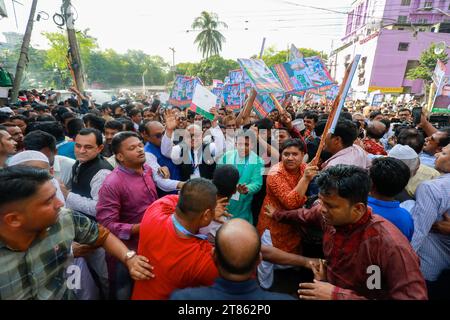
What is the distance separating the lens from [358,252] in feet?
5.04

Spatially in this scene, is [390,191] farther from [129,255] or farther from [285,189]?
[129,255]

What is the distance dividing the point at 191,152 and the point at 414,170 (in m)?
2.83

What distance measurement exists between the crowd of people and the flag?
2.03 m

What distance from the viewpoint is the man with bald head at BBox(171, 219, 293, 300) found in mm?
1208

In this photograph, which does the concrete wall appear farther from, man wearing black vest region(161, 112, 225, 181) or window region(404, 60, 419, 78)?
man wearing black vest region(161, 112, 225, 181)

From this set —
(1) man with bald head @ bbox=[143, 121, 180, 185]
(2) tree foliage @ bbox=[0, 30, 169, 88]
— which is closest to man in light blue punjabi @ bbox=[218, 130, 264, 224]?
(1) man with bald head @ bbox=[143, 121, 180, 185]

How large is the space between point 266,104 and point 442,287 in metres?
4.00

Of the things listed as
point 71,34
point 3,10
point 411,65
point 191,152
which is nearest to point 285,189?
point 191,152

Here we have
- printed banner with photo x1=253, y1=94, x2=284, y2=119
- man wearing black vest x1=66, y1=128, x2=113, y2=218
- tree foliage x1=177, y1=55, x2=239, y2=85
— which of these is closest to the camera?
man wearing black vest x1=66, y1=128, x2=113, y2=218

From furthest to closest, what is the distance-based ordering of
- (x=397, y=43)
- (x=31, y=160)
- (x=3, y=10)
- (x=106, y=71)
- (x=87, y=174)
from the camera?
(x=106, y=71), (x=397, y=43), (x=3, y=10), (x=87, y=174), (x=31, y=160)

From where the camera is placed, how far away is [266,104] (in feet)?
17.6

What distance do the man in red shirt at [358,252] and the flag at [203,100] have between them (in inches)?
151

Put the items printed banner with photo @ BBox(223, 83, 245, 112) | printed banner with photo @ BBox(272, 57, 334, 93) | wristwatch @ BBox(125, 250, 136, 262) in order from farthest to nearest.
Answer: printed banner with photo @ BBox(223, 83, 245, 112) → printed banner with photo @ BBox(272, 57, 334, 93) → wristwatch @ BBox(125, 250, 136, 262)
